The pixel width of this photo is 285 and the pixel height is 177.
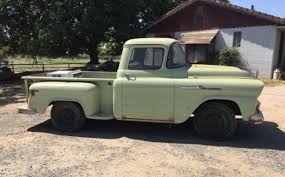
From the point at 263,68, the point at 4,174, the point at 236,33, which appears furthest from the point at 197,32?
the point at 4,174

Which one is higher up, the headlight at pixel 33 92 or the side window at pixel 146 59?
the side window at pixel 146 59

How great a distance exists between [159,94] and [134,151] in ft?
4.22

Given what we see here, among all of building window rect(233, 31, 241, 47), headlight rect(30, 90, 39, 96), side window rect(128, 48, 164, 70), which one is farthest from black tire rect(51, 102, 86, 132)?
building window rect(233, 31, 241, 47)

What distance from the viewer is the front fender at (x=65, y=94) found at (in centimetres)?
767

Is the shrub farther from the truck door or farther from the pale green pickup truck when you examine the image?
the truck door

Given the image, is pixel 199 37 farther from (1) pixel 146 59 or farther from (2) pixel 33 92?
(2) pixel 33 92

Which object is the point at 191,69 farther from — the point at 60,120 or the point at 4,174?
the point at 4,174

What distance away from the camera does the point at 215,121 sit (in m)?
7.29

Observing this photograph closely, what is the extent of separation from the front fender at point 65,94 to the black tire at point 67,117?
0.65 feet

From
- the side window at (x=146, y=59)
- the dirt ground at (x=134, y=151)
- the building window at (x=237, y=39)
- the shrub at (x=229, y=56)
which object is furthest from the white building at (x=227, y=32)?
the side window at (x=146, y=59)

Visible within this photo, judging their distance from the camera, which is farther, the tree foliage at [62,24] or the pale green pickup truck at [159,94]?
the tree foliage at [62,24]

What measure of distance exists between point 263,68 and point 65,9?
1126 cm

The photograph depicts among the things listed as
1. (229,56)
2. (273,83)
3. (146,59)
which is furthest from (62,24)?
(146,59)

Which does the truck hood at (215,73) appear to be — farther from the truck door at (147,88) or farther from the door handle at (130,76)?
the door handle at (130,76)
